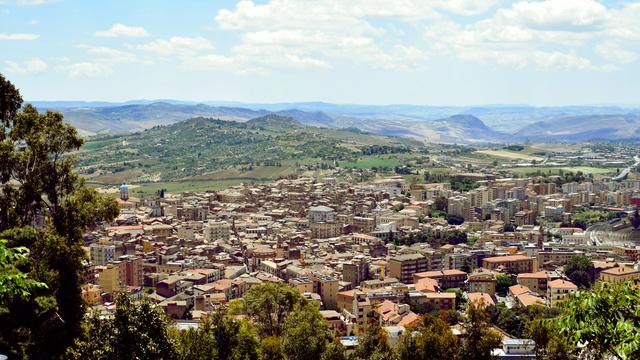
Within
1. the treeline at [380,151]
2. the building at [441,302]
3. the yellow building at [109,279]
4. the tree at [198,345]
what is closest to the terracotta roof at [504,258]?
the building at [441,302]

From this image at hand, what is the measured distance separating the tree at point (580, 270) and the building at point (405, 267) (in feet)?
23.4

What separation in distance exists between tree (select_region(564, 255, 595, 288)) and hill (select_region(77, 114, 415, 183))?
55663mm

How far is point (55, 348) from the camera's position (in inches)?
443

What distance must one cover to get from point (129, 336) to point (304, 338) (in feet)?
24.8

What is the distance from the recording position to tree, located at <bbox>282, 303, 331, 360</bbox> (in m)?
17.1

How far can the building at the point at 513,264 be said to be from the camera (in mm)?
38094

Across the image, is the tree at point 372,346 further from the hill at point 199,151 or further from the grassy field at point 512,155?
the grassy field at point 512,155

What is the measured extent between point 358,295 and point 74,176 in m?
19.5

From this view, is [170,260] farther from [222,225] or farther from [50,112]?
[50,112]

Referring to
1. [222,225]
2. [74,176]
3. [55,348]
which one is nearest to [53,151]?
[74,176]

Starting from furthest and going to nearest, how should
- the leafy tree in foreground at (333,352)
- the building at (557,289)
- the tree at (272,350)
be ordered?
the building at (557,289) → the leafy tree in foreground at (333,352) → the tree at (272,350)

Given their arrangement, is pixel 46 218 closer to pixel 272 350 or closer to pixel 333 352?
pixel 272 350

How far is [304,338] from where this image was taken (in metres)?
17.1

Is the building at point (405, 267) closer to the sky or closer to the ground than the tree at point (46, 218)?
closer to the ground
